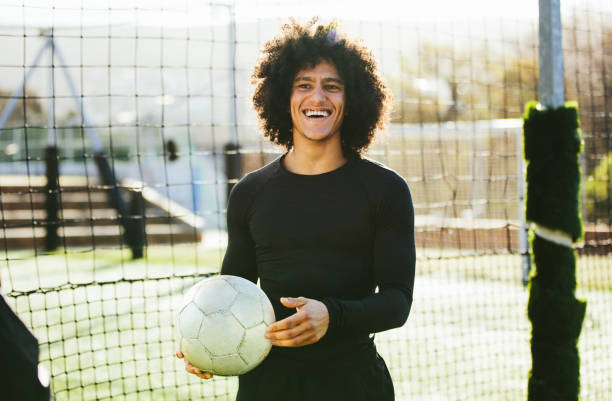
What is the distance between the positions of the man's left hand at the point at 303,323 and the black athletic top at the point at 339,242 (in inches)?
7.1

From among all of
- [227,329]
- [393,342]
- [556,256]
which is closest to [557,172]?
[556,256]

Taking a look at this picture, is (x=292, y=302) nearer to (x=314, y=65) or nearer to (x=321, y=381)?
(x=321, y=381)

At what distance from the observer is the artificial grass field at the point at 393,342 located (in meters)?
4.41

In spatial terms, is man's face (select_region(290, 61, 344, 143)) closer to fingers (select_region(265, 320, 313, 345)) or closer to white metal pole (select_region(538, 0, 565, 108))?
fingers (select_region(265, 320, 313, 345))

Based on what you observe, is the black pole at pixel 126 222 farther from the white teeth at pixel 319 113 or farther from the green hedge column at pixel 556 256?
the white teeth at pixel 319 113

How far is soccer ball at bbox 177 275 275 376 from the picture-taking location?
6.79 ft

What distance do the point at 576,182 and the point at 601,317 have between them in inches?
181

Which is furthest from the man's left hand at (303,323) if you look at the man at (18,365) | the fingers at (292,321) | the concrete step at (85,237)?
the concrete step at (85,237)

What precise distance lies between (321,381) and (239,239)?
0.61 meters

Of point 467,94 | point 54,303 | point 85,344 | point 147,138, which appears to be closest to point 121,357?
point 85,344

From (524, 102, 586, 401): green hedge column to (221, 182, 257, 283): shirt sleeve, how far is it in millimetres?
1422

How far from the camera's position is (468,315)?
7.18m

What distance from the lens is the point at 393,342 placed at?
5.93 meters

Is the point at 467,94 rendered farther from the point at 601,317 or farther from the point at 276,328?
the point at 276,328
